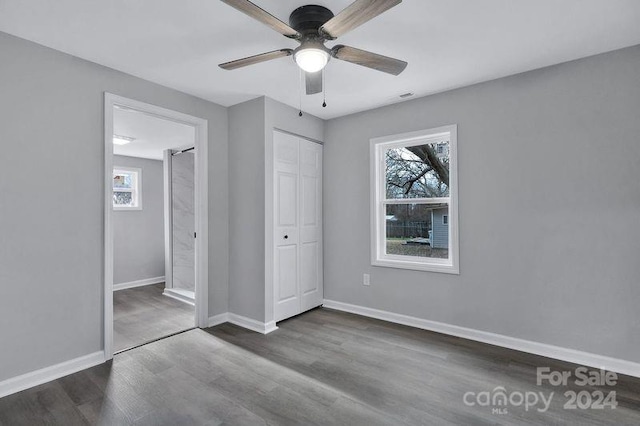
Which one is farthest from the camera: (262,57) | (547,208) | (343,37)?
(547,208)

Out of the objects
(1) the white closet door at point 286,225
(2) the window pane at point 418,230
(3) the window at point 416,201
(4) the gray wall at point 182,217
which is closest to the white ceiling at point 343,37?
(3) the window at point 416,201

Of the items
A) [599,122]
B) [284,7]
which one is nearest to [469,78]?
[599,122]

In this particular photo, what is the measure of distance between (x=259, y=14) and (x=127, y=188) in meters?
5.18

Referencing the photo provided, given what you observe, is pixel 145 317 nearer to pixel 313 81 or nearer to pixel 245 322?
pixel 245 322

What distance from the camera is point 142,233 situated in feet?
18.7

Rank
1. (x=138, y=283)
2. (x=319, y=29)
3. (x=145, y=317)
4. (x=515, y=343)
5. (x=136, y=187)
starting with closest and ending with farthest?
(x=319, y=29)
(x=515, y=343)
(x=145, y=317)
(x=138, y=283)
(x=136, y=187)

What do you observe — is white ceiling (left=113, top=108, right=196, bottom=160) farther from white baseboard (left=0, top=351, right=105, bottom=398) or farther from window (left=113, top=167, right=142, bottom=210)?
white baseboard (left=0, top=351, right=105, bottom=398)

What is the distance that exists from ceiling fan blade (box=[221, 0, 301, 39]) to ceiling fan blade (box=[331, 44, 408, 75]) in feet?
0.98

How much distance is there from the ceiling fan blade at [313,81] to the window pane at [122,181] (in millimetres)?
4652

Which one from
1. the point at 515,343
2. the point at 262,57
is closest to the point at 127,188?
the point at 262,57

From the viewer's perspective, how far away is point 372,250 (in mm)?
3791

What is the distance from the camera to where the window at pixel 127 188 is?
554 cm

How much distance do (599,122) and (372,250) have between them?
2.36 m

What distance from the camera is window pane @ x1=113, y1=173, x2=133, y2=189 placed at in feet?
18.2
